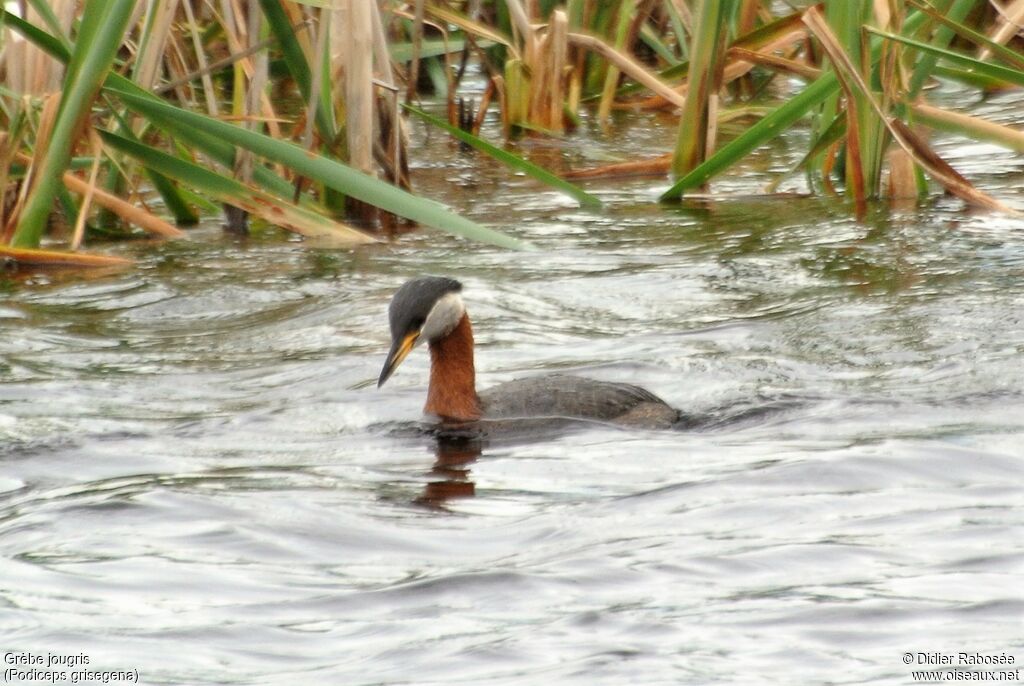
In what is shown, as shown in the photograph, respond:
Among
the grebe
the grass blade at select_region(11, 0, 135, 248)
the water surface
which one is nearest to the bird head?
the grebe

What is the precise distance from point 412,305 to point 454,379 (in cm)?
35

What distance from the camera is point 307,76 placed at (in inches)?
334

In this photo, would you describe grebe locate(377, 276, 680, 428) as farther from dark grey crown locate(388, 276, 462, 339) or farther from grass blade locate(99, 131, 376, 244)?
grass blade locate(99, 131, 376, 244)

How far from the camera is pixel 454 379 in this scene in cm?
669

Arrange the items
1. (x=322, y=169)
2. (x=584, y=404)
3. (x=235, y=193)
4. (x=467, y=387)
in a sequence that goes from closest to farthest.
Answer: (x=584, y=404)
(x=467, y=387)
(x=322, y=169)
(x=235, y=193)

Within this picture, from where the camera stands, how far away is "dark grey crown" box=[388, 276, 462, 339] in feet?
21.7

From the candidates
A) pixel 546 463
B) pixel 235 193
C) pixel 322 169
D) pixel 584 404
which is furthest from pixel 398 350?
pixel 235 193

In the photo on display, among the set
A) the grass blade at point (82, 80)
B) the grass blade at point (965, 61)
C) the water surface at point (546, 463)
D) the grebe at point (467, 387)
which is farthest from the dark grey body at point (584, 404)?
the grass blade at point (82, 80)

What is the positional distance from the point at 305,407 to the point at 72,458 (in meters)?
1.15

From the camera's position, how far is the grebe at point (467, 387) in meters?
6.40

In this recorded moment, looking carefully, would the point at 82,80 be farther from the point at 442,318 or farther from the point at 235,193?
the point at 442,318

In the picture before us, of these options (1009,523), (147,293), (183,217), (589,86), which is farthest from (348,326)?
(589,86)

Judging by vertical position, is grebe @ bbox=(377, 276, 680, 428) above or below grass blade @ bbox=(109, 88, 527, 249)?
below

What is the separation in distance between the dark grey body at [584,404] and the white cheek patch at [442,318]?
375 millimetres
